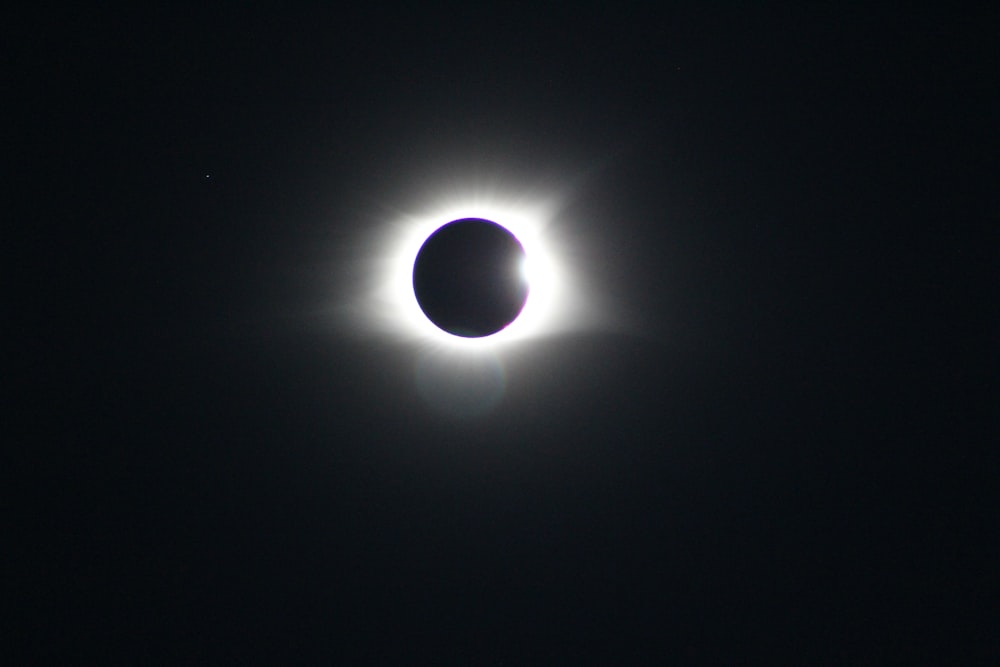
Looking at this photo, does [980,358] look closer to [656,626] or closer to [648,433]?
[648,433]

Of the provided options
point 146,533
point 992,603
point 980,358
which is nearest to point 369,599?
point 146,533

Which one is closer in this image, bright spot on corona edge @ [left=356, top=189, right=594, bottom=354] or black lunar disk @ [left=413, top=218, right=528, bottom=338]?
black lunar disk @ [left=413, top=218, right=528, bottom=338]

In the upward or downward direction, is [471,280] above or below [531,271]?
below

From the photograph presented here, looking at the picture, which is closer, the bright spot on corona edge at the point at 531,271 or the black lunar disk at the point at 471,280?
the black lunar disk at the point at 471,280

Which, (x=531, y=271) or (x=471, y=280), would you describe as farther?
(x=531, y=271)
